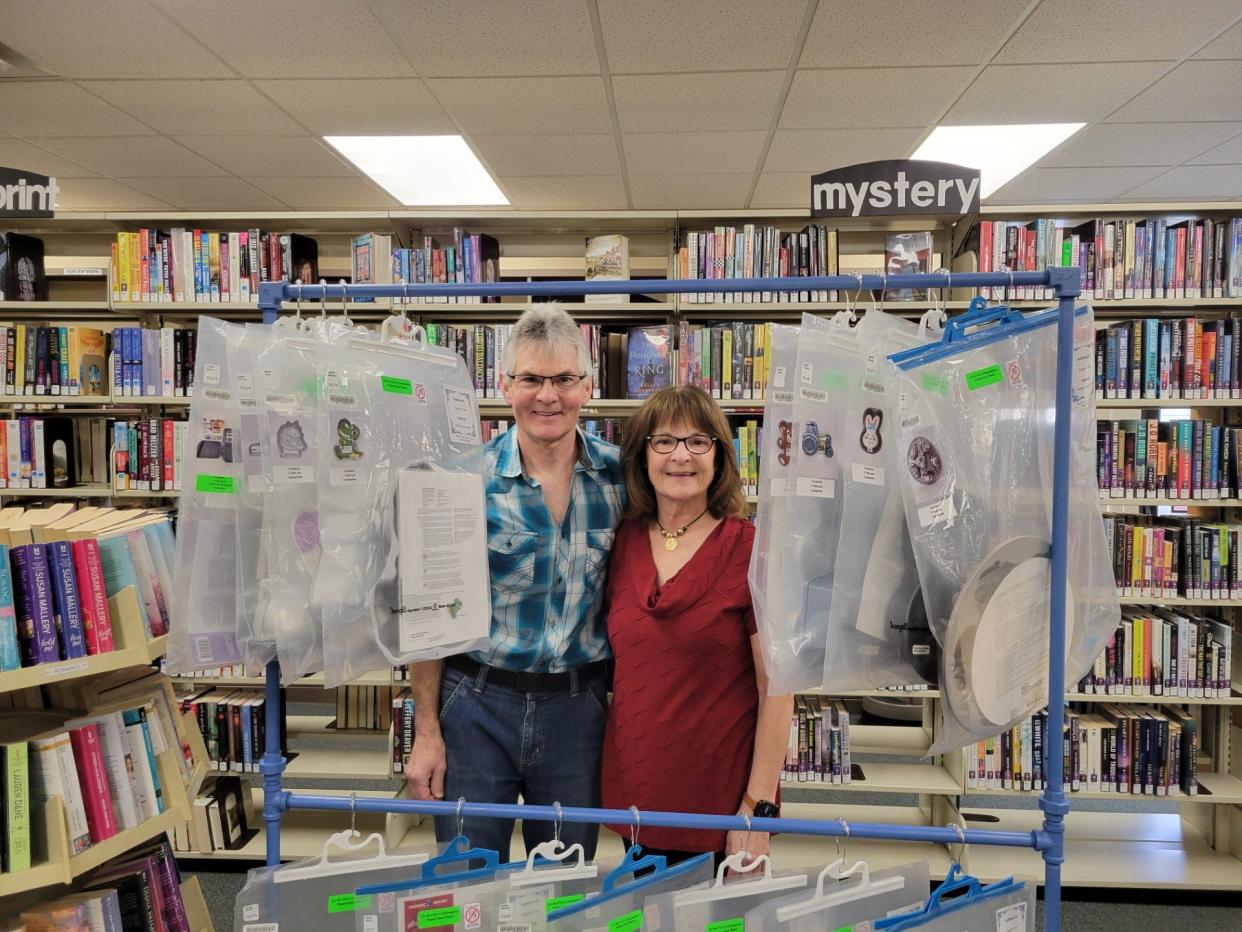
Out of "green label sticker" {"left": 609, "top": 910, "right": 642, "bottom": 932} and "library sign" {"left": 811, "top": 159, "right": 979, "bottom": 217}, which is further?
"library sign" {"left": 811, "top": 159, "right": 979, "bottom": 217}

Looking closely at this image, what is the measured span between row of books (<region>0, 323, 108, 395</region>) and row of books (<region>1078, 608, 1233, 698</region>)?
4.16 m

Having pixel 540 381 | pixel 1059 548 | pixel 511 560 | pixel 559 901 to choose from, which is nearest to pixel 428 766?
pixel 511 560

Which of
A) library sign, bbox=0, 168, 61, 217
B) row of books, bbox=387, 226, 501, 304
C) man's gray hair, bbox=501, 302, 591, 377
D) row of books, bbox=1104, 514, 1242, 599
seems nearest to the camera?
man's gray hair, bbox=501, 302, 591, 377

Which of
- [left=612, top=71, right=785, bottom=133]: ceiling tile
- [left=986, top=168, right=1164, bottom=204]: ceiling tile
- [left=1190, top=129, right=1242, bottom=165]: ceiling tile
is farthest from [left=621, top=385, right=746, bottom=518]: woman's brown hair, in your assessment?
[left=1190, top=129, right=1242, bottom=165]: ceiling tile

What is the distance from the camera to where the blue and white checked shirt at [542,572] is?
141cm

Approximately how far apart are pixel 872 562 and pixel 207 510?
1003 millimetres

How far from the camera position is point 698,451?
141cm

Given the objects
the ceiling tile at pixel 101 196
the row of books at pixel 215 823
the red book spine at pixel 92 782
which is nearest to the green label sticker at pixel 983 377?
the red book spine at pixel 92 782

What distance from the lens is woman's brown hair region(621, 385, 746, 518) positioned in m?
1.42

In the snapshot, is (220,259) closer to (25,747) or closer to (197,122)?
(197,122)

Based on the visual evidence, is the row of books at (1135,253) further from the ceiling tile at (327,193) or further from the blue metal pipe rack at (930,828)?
the ceiling tile at (327,193)

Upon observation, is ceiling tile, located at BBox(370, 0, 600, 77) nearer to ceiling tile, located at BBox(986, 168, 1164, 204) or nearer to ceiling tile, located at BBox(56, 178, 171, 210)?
ceiling tile, located at BBox(56, 178, 171, 210)

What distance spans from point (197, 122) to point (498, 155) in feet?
4.16

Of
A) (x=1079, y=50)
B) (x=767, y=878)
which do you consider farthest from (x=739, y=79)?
(x=767, y=878)
